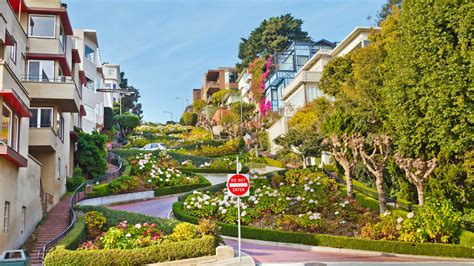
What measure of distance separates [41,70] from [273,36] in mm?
74546

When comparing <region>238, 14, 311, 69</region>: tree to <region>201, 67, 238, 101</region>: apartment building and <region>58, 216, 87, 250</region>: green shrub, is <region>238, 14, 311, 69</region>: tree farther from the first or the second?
<region>58, 216, 87, 250</region>: green shrub

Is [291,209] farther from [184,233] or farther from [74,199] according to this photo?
[74,199]

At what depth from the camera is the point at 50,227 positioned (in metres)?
24.2

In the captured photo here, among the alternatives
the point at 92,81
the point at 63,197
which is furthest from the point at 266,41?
the point at 63,197

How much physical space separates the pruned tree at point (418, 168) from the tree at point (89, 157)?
69.9 ft

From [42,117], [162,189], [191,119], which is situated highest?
[191,119]

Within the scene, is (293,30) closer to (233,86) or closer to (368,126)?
(233,86)

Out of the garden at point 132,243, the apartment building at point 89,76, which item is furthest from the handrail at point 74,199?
the apartment building at point 89,76

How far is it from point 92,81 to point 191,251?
4117 cm

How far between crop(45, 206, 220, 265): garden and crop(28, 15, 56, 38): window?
43.8 ft

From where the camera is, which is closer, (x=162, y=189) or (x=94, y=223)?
(x=94, y=223)

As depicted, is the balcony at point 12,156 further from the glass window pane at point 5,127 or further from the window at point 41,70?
the window at point 41,70

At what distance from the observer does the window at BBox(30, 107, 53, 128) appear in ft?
96.7

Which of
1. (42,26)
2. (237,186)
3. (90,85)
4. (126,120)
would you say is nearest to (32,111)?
(42,26)
